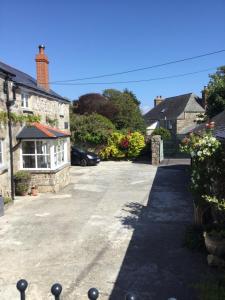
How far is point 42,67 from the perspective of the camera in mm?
19688

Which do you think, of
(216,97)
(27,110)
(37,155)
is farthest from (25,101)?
(216,97)

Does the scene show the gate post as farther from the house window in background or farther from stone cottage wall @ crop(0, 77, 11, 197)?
stone cottage wall @ crop(0, 77, 11, 197)

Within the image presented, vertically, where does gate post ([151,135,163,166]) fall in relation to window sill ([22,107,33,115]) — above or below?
below

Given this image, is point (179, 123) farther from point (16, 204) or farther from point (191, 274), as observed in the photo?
point (191, 274)

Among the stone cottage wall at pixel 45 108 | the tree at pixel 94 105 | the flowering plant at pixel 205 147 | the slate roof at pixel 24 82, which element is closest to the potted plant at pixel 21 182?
the stone cottage wall at pixel 45 108

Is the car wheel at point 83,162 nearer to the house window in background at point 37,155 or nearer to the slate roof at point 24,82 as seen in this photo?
the slate roof at point 24,82

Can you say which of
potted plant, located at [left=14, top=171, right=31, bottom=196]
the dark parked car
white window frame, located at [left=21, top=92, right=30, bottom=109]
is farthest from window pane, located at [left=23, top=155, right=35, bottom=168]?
the dark parked car

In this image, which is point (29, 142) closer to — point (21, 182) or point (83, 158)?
point (21, 182)

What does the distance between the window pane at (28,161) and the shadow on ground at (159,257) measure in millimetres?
5856

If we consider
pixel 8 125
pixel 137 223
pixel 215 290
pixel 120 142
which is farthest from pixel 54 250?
pixel 120 142

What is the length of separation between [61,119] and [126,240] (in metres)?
15.3

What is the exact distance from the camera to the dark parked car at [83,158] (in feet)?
82.2

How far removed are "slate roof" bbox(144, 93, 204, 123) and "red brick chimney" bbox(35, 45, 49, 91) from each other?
2982 cm

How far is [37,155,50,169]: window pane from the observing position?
15500 mm
